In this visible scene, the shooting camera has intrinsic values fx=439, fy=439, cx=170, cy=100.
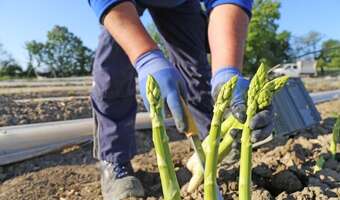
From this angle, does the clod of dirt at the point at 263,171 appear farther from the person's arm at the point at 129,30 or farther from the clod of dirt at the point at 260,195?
the person's arm at the point at 129,30

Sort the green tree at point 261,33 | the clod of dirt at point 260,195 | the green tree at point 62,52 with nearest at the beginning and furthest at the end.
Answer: the clod of dirt at point 260,195
the green tree at point 261,33
the green tree at point 62,52

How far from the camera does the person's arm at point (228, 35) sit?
4.66 ft

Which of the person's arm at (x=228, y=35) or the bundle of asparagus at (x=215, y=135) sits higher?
the person's arm at (x=228, y=35)

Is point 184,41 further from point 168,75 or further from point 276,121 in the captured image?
point 168,75

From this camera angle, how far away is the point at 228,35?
1.46 metres

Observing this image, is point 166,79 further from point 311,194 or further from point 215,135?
point 311,194

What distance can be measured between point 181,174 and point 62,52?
169 ft

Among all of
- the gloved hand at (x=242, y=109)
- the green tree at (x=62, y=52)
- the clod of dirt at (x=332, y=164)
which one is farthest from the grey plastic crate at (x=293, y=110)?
the green tree at (x=62, y=52)

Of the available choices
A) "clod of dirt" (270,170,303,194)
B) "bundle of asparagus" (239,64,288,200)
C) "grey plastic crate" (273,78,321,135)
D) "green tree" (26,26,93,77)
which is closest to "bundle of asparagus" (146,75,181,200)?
"bundle of asparagus" (239,64,288,200)

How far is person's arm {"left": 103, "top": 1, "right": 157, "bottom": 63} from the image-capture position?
1349mm

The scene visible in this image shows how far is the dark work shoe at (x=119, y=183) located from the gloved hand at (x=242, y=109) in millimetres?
625

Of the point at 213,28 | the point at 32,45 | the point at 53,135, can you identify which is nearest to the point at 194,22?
the point at 213,28

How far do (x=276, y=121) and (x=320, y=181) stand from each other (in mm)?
807

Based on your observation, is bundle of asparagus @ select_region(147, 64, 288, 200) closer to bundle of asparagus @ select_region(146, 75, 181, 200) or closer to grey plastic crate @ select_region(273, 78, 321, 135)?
bundle of asparagus @ select_region(146, 75, 181, 200)
